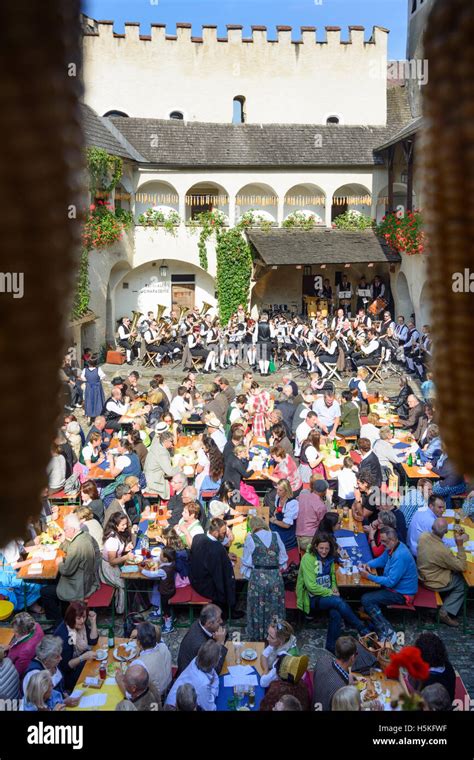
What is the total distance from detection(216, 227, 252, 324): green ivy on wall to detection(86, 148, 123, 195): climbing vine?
15.4ft

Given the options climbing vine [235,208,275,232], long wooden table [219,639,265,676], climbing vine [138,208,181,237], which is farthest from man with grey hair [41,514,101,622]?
climbing vine [235,208,275,232]

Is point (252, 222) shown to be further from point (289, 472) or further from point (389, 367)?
point (289, 472)

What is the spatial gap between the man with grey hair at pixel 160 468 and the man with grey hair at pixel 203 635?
4.57 m

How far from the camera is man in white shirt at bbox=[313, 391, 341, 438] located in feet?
47.8

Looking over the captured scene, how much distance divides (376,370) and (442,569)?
1309 cm

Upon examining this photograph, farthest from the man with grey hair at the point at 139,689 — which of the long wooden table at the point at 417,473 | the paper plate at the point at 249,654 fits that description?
the long wooden table at the point at 417,473

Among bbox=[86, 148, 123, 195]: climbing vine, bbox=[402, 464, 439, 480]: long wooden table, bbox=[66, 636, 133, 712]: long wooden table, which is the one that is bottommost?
bbox=[66, 636, 133, 712]: long wooden table

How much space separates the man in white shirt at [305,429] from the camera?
43.6 ft

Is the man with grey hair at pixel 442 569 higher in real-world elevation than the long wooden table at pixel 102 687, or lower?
higher

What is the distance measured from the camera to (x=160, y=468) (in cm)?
1193

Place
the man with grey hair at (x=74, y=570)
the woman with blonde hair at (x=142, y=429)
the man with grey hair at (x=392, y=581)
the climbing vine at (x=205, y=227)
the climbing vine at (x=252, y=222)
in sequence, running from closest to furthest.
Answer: the man with grey hair at (x=74, y=570)
the man with grey hair at (x=392, y=581)
the woman with blonde hair at (x=142, y=429)
the climbing vine at (x=205, y=227)
the climbing vine at (x=252, y=222)

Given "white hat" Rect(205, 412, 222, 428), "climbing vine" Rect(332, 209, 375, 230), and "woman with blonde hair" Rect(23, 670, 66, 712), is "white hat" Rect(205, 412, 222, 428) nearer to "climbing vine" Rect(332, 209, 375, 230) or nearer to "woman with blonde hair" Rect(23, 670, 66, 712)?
"woman with blonde hair" Rect(23, 670, 66, 712)

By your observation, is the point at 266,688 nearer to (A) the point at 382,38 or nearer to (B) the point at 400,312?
(B) the point at 400,312

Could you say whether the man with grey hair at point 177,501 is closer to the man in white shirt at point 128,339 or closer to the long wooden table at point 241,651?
the long wooden table at point 241,651
